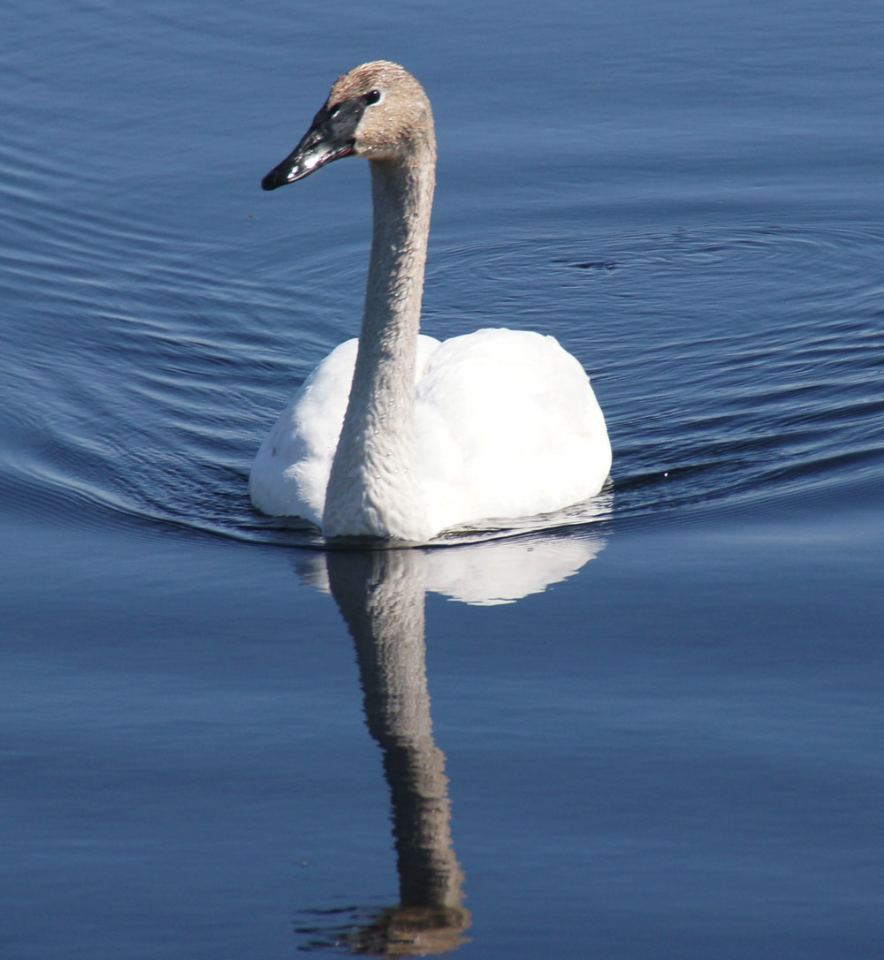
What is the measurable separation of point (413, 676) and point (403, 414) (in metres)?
1.79

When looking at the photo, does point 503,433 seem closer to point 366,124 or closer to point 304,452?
point 304,452

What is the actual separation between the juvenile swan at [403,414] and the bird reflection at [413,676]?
292 mm

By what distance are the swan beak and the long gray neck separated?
693mm

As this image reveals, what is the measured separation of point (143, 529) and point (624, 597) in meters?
2.70

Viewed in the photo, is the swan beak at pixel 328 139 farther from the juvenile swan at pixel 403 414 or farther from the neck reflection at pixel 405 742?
the neck reflection at pixel 405 742

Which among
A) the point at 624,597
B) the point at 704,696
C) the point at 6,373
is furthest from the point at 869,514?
the point at 6,373

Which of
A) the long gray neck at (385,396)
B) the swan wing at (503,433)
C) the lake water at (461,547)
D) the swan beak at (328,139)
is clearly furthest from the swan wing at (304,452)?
the swan beak at (328,139)

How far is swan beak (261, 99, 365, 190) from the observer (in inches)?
314

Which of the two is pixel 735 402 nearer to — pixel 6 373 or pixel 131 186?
pixel 6 373

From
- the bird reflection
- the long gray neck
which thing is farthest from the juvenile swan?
the bird reflection

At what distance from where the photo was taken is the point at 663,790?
21.4ft

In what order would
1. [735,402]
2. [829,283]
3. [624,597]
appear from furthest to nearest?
[829,283], [735,402], [624,597]

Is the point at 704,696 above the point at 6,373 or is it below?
below

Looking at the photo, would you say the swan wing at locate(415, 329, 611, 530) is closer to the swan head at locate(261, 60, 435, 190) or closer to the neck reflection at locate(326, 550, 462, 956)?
the neck reflection at locate(326, 550, 462, 956)
